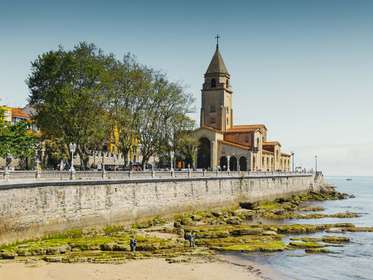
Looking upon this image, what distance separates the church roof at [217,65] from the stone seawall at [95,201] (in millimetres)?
41936

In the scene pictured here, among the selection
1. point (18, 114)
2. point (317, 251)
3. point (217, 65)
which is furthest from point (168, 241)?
point (217, 65)

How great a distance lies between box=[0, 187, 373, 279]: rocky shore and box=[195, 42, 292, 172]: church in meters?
39.1

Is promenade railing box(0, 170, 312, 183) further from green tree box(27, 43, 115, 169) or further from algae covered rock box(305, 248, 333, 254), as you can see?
algae covered rock box(305, 248, 333, 254)

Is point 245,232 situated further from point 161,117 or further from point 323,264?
point 161,117

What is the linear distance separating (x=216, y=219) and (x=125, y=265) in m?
23.9

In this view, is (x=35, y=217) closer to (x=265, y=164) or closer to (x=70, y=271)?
(x=70, y=271)

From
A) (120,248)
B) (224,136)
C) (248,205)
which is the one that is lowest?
(120,248)

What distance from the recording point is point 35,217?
3459cm

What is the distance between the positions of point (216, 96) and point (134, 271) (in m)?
78.0

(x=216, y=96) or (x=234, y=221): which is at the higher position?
(x=216, y=96)

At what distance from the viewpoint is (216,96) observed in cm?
10412

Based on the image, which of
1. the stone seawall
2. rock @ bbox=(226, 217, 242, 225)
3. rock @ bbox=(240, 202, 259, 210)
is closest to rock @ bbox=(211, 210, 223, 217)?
the stone seawall

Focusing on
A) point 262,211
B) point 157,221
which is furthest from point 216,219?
point 262,211

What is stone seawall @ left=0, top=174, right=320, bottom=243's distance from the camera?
108ft
